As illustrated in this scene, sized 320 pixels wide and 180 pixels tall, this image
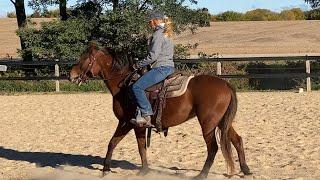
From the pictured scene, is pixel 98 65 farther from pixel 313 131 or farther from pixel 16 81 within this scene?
pixel 16 81

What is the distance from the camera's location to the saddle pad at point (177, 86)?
301 inches

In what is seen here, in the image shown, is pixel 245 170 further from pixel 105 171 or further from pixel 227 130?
pixel 105 171

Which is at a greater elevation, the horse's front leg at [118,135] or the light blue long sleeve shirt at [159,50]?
the light blue long sleeve shirt at [159,50]

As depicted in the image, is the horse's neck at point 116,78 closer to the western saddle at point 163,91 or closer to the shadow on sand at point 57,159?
the western saddle at point 163,91

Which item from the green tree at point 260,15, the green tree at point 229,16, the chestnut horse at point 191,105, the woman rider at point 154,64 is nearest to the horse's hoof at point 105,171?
the chestnut horse at point 191,105

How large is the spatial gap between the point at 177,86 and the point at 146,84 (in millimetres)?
408

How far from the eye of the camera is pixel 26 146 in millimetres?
10789

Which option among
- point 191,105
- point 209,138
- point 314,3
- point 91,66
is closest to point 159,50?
point 191,105

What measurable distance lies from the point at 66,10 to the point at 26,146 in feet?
56.4

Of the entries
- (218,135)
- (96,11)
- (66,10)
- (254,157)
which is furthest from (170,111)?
(66,10)

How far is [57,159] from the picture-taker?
372 inches

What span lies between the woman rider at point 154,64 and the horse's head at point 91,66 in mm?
734

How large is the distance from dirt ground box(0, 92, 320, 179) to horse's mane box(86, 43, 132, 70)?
1.50 meters

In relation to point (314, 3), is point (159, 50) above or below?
below
